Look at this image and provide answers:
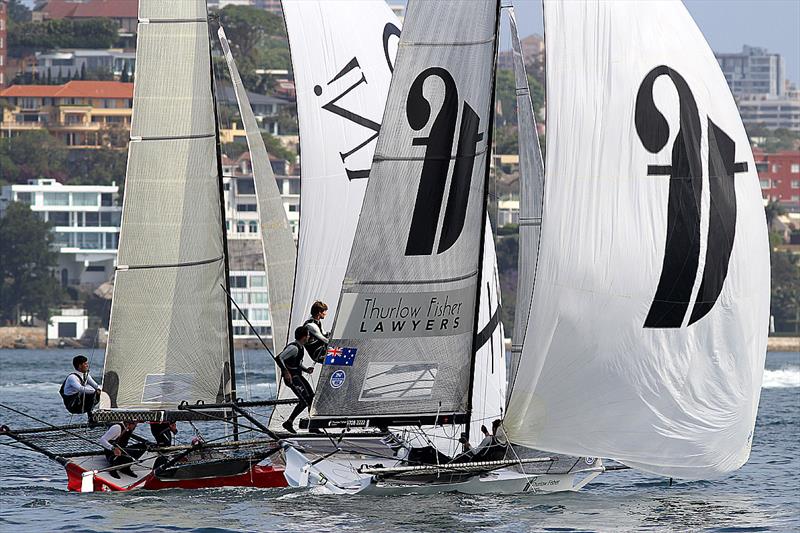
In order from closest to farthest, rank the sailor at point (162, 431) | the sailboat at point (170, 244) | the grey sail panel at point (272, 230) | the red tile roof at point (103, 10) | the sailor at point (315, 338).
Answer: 1. the sailor at point (315, 338)
2. the sailor at point (162, 431)
3. the sailboat at point (170, 244)
4. the grey sail panel at point (272, 230)
5. the red tile roof at point (103, 10)

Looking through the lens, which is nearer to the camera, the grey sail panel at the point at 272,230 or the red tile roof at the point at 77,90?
the grey sail panel at the point at 272,230

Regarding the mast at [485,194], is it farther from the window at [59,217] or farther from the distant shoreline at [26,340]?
the window at [59,217]

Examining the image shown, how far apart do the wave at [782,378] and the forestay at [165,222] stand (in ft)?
120

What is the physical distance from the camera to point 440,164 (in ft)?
47.1

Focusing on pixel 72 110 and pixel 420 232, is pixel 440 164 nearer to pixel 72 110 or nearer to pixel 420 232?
pixel 420 232

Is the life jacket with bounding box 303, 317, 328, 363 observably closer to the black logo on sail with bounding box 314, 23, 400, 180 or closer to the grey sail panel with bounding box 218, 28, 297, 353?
the grey sail panel with bounding box 218, 28, 297, 353

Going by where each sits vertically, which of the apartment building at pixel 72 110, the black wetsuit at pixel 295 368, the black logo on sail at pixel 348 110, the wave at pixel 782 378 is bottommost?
the wave at pixel 782 378

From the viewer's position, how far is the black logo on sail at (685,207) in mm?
13789

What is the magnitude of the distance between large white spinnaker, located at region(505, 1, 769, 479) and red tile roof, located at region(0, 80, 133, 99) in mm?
119944

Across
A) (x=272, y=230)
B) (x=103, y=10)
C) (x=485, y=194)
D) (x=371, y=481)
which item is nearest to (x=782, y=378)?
(x=272, y=230)

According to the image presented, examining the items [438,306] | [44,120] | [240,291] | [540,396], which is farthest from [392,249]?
[44,120]

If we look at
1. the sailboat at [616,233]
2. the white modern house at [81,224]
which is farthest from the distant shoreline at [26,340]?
the sailboat at [616,233]

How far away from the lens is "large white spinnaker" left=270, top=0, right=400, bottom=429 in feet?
58.5

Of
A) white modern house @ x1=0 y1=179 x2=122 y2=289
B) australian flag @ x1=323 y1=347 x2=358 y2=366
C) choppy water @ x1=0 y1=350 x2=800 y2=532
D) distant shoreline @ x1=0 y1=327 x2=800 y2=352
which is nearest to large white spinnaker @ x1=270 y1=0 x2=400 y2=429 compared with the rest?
choppy water @ x1=0 y1=350 x2=800 y2=532
